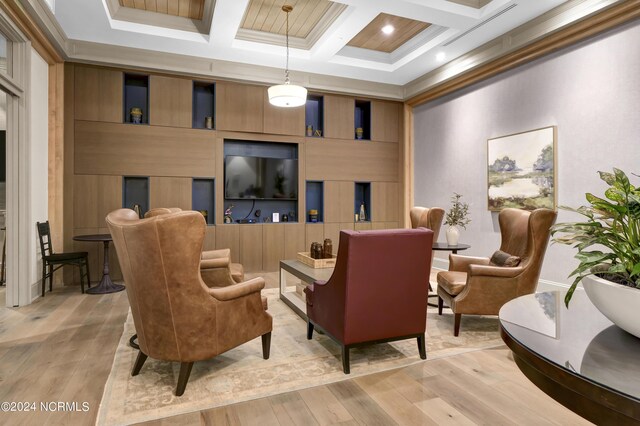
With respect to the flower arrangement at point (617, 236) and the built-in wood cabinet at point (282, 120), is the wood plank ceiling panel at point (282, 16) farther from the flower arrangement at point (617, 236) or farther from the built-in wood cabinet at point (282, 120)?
the flower arrangement at point (617, 236)

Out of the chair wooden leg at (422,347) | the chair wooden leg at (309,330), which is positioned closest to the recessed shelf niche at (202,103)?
→ the chair wooden leg at (309,330)

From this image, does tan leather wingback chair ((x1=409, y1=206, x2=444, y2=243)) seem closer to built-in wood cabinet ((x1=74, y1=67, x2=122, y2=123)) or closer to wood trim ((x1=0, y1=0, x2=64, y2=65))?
built-in wood cabinet ((x1=74, y1=67, x2=122, y2=123))

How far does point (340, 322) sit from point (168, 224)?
49.7 inches

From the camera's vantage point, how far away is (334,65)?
605 centimetres

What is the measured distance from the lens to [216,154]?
20.0ft

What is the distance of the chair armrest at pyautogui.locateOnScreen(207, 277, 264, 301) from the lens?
7.64ft

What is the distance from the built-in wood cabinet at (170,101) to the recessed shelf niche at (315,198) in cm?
233

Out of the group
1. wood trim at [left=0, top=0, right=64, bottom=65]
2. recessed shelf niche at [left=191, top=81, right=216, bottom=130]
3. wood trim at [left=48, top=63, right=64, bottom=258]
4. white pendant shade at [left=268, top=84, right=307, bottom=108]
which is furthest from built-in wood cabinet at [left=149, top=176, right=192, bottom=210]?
white pendant shade at [left=268, top=84, right=307, bottom=108]

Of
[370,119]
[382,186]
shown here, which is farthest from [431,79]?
[382,186]

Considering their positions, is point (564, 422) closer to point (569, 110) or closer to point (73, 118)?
point (569, 110)

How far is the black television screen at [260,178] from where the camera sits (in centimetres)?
628

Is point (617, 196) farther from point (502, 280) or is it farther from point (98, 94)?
point (98, 94)

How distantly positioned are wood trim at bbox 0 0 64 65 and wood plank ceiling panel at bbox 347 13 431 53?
12.7ft

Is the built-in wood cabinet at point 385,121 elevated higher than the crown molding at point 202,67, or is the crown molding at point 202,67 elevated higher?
the crown molding at point 202,67
